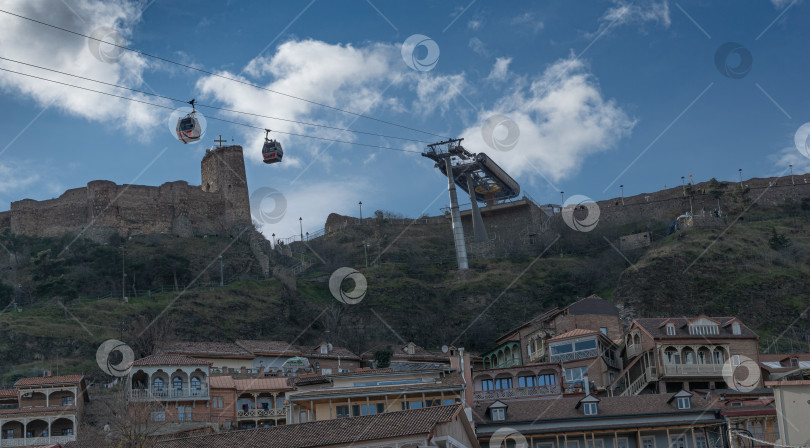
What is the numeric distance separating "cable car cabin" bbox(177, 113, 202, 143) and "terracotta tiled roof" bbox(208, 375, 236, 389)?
12.0m

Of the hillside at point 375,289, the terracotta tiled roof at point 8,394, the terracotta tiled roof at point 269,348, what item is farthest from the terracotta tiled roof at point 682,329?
the terracotta tiled roof at point 8,394

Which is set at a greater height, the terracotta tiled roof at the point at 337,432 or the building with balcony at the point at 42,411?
the building with balcony at the point at 42,411

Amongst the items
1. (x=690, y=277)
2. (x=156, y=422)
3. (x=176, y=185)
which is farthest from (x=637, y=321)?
(x=176, y=185)

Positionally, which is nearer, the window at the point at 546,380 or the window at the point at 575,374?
the window at the point at 546,380

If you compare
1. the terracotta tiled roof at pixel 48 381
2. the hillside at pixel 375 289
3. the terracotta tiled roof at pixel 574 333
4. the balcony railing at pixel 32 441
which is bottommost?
the balcony railing at pixel 32 441

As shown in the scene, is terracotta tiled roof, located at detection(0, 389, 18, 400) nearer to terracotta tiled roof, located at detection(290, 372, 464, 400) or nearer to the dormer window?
terracotta tiled roof, located at detection(290, 372, 464, 400)

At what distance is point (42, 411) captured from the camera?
48.1m

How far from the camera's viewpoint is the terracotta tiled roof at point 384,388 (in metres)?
39.2

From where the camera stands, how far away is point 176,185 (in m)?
87.3

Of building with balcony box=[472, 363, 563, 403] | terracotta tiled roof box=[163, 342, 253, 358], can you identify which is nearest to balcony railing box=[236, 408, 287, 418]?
terracotta tiled roof box=[163, 342, 253, 358]

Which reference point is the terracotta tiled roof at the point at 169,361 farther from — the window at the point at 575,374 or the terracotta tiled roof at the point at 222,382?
the window at the point at 575,374

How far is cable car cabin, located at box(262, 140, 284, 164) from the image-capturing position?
54.7 meters

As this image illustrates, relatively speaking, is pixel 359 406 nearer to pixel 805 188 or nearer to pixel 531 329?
pixel 531 329

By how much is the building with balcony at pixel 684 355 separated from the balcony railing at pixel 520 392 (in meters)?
5.22
